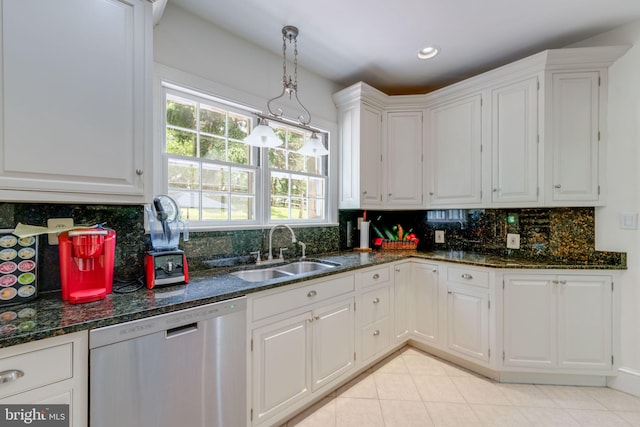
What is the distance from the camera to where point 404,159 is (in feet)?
9.34

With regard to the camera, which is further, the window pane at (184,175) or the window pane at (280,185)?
the window pane at (280,185)

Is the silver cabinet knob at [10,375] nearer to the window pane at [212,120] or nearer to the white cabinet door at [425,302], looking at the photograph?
the window pane at [212,120]

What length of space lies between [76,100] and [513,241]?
322cm

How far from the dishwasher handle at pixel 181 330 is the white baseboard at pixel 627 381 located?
291 centimetres

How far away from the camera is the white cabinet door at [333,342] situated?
1800mm

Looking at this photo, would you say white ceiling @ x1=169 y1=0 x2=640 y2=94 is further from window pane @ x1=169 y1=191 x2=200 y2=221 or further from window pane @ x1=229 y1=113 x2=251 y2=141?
window pane @ x1=169 y1=191 x2=200 y2=221

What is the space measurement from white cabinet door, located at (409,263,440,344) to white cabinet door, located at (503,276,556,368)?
0.52 metres

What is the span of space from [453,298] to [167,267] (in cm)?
217

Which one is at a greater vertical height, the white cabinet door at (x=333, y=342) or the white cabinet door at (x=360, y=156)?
the white cabinet door at (x=360, y=156)

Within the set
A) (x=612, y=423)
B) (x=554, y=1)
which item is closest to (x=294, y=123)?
(x=554, y=1)

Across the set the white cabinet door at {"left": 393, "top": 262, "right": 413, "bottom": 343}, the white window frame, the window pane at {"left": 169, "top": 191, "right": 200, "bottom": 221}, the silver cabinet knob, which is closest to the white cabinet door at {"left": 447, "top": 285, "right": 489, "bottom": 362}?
the white cabinet door at {"left": 393, "top": 262, "right": 413, "bottom": 343}

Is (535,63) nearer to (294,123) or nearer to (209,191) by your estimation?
(294,123)

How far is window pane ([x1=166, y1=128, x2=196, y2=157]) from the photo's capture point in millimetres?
1845

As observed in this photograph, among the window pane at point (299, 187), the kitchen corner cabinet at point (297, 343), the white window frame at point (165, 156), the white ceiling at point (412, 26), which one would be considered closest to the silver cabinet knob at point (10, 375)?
the kitchen corner cabinet at point (297, 343)
